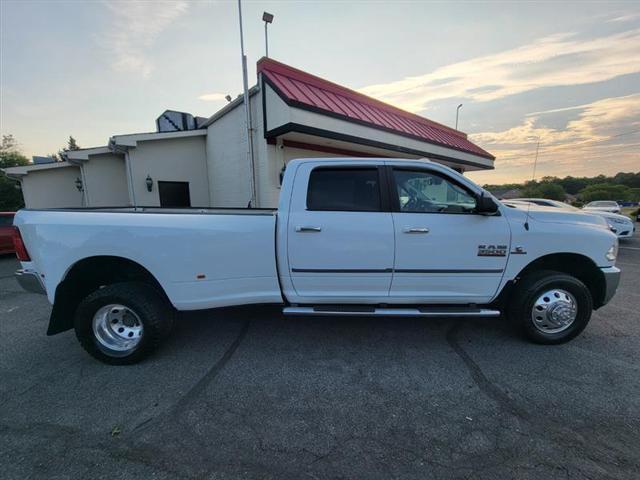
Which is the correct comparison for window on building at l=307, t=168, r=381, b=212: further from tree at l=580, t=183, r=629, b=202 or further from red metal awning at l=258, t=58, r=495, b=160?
tree at l=580, t=183, r=629, b=202

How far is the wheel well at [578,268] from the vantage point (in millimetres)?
3359

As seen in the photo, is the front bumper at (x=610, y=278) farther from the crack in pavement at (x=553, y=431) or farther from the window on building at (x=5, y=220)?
the window on building at (x=5, y=220)

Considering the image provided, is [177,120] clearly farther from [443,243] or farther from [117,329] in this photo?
[443,243]

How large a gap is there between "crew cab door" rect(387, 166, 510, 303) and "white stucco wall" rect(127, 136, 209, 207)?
33.8 feet

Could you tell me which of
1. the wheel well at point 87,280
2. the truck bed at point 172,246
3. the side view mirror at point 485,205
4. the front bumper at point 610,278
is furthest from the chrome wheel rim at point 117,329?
the front bumper at point 610,278

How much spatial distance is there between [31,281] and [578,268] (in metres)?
6.21

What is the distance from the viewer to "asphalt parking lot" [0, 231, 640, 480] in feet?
6.33

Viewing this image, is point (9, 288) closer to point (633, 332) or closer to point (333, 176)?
point (333, 176)

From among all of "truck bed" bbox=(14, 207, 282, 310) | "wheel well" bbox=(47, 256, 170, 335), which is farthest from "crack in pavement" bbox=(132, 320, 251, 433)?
"wheel well" bbox=(47, 256, 170, 335)

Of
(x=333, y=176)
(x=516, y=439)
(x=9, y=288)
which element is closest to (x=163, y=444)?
(x=516, y=439)

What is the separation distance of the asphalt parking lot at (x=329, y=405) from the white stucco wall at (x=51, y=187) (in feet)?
39.2

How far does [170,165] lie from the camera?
11.2 m

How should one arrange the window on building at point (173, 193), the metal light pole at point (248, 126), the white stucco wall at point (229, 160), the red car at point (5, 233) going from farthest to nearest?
the window on building at point (173, 193) < the white stucco wall at point (229, 160) < the red car at point (5, 233) < the metal light pole at point (248, 126)

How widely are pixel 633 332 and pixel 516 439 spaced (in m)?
3.09
